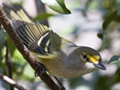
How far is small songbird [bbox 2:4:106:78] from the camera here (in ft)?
6.20

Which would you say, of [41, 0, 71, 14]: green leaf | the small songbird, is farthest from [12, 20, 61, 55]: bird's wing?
[41, 0, 71, 14]: green leaf

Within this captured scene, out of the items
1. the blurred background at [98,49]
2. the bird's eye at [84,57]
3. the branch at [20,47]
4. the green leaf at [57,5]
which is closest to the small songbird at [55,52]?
the bird's eye at [84,57]

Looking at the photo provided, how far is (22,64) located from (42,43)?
0.83ft

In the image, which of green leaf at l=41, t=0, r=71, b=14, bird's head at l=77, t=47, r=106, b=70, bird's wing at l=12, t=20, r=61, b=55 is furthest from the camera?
bird's wing at l=12, t=20, r=61, b=55

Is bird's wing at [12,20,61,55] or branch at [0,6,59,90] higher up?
bird's wing at [12,20,61,55]

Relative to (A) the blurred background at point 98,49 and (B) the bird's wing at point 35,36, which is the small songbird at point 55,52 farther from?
(A) the blurred background at point 98,49

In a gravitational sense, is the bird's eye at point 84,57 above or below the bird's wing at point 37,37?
below

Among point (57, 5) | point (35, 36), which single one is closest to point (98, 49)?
point (35, 36)

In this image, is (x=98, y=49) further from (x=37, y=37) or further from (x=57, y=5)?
(x=57, y=5)

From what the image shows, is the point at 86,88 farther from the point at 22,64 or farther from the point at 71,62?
the point at 22,64

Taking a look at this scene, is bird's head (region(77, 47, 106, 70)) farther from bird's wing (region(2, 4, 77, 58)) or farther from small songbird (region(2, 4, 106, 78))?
bird's wing (region(2, 4, 77, 58))

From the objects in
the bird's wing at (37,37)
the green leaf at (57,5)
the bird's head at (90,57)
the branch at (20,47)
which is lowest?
the branch at (20,47)

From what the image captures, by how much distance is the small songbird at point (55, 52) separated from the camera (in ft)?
6.20

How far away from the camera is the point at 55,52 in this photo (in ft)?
6.68
